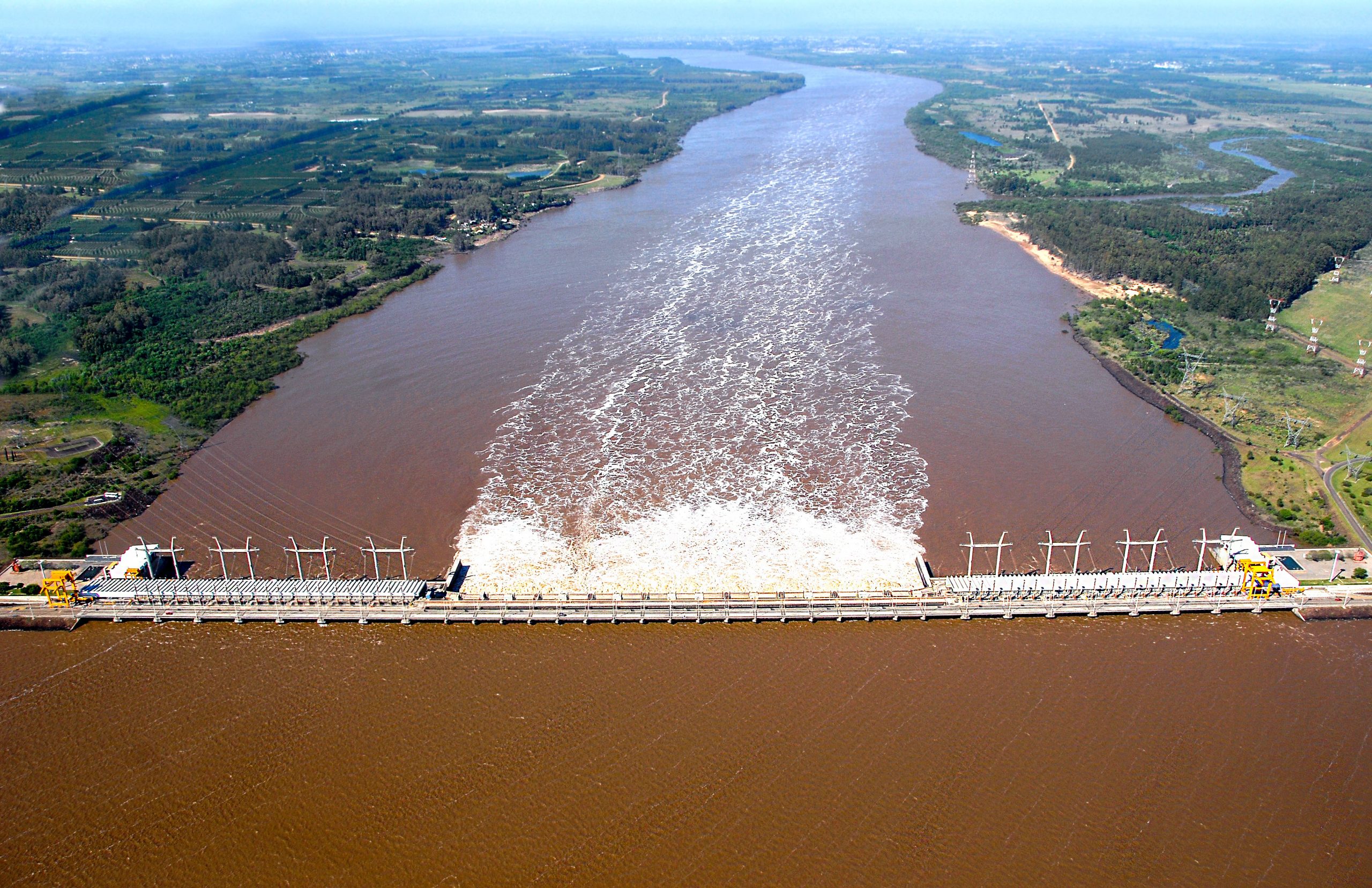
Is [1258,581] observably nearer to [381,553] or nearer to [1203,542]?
[1203,542]

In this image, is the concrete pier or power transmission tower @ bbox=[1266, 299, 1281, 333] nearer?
the concrete pier

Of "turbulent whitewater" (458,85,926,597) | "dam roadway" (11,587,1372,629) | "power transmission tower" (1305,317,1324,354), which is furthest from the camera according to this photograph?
"power transmission tower" (1305,317,1324,354)

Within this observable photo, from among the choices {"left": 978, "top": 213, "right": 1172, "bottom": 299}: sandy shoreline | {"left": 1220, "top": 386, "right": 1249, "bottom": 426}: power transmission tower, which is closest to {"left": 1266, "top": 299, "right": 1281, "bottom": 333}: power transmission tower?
{"left": 978, "top": 213, "right": 1172, "bottom": 299}: sandy shoreline

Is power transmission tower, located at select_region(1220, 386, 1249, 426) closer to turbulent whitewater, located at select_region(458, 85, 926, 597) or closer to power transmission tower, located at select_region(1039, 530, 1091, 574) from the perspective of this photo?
power transmission tower, located at select_region(1039, 530, 1091, 574)

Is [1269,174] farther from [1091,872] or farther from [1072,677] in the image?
[1091,872]

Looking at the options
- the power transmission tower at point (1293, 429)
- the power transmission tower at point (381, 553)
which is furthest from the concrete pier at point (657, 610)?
the power transmission tower at point (1293, 429)

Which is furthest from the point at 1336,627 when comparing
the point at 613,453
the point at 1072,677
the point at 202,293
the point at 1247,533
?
the point at 202,293
